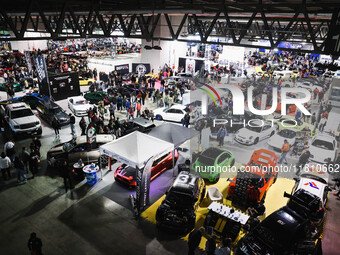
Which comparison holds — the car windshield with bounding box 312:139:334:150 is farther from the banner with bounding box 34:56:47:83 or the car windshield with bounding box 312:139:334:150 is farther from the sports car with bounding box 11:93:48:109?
the sports car with bounding box 11:93:48:109

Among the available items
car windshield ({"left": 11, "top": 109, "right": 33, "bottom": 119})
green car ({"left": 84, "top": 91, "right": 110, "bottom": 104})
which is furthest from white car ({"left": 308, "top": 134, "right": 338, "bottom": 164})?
car windshield ({"left": 11, "top": 109, "right": 33, "bottom": 119})

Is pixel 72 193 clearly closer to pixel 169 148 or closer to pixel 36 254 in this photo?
pixel 36 254

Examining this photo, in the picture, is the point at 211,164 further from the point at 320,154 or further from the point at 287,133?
the point at 287,133

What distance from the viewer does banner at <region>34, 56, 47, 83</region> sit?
698 inches

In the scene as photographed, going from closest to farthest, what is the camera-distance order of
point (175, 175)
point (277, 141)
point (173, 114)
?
point (175, 175), point (277, 141), point (173, 114)

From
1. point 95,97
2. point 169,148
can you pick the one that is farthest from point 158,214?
point 95,97

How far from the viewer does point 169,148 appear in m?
9.84

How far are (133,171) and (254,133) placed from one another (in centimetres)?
768

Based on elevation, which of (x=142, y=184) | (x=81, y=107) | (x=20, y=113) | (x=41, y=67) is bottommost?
(x=81, y=107)

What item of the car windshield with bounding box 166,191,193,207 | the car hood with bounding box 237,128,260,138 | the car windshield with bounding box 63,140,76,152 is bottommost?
the car hood with bounding box 237,128,260,138

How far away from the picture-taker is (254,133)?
559 inches

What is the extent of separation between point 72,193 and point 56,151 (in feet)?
8.45

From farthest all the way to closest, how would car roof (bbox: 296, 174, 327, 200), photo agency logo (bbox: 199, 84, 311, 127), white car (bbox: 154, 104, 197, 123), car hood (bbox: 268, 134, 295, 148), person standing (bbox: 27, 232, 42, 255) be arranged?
white car (bbox: 154, 104, 197, 123) → photo agency logo (bbox: 199, 84, 311, 127) → car hood (bbox: 268, 134, 295, 148) → car roof (bbox: 296, 174, 327, 200) → person standing (bbox: 27, 232, 42, 255)

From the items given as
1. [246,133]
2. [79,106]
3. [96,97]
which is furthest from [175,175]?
[96,97]
